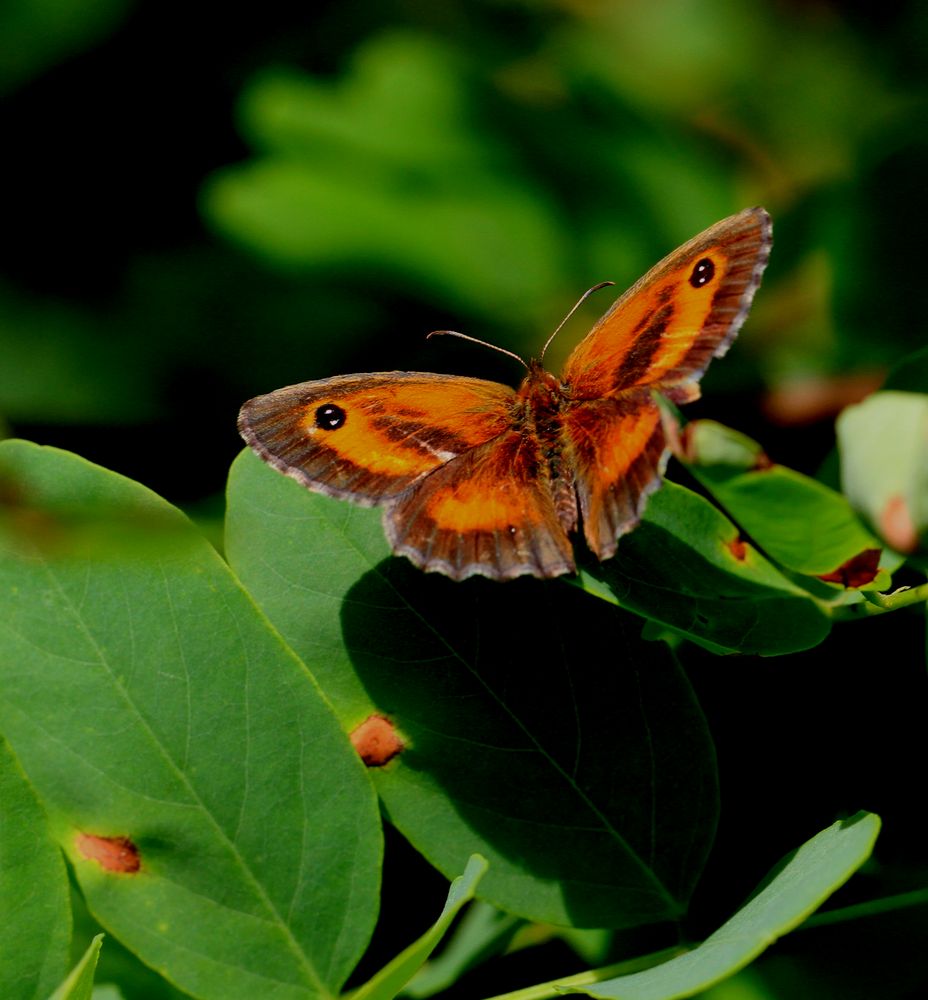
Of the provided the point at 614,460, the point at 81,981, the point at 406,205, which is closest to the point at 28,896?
the point at 81,981

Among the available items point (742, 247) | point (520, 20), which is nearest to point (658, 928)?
point (742, 247)

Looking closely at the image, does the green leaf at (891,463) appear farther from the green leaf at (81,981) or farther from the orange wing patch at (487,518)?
the green leaf at (81,981)

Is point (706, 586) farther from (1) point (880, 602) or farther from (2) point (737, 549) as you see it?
(1) point (880, 602)

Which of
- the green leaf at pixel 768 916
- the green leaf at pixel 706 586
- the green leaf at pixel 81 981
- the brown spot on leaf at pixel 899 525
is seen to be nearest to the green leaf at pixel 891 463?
the brown spot on leaf at pixel 899 525

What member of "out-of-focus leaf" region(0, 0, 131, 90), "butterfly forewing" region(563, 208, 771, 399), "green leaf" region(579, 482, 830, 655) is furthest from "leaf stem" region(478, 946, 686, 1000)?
"out-of-focus leaf" region(0, 0, 131, 90)

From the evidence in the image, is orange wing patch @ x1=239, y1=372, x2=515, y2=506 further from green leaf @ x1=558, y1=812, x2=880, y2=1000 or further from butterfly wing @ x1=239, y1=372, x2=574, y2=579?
green leaf @ x1=558, y1=812, x2=880, y2=1000

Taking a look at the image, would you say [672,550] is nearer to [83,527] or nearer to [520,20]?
[83,527]

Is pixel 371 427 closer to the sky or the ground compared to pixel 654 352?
closer to the ground
